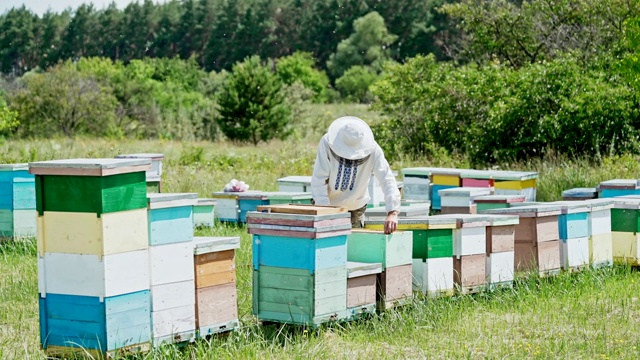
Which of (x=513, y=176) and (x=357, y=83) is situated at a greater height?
(x=357, y=83)

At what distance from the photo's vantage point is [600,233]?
27.2 feet

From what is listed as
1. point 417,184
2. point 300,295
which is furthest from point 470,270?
point 417,184

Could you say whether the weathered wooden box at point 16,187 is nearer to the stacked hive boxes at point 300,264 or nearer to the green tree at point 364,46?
the stacked hive boxes at point 300,264

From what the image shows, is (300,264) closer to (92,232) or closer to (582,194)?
(92,232)

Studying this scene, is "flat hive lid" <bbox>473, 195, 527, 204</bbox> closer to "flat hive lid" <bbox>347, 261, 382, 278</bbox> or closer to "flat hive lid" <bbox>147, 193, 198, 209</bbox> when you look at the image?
"flat hive lid" <bbox>347, 261, 382, 278</bbox>

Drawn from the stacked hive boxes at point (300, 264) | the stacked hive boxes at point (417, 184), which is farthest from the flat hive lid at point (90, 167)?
the stacked hive boxes at point (417, 184)

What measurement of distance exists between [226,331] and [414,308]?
58.1 inches

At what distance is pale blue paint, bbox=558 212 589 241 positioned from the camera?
794 centimetres

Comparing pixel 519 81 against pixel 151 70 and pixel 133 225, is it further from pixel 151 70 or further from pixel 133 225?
pixel 151 70

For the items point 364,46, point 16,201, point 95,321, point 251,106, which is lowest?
point 95,321

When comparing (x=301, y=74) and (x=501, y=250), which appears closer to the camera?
(x=501, y=250)

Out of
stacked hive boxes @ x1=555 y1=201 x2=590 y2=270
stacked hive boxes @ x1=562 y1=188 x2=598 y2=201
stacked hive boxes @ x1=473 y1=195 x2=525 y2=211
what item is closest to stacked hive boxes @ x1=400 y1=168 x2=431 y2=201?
stacked hive boxes @ x1=473 y1=195 x2=525 y2=211

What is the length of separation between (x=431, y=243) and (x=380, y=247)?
56 centimetres

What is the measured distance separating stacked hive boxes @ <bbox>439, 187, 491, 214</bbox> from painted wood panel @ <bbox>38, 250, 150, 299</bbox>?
21.0ft
